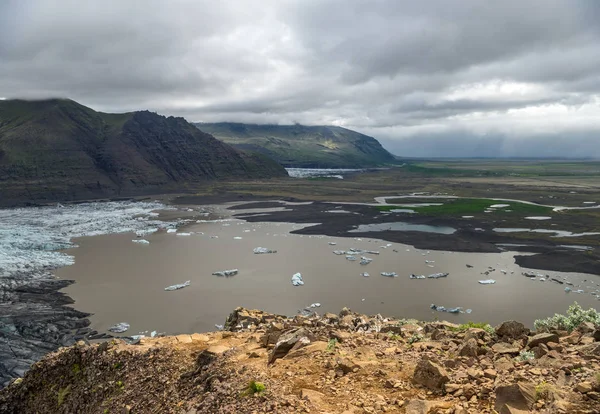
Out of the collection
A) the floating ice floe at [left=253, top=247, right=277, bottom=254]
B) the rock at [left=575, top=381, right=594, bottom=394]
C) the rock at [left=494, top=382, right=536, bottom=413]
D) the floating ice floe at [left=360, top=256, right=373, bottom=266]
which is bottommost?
the floating ice floe at [left=360, top=256, right=373, bottom=266]

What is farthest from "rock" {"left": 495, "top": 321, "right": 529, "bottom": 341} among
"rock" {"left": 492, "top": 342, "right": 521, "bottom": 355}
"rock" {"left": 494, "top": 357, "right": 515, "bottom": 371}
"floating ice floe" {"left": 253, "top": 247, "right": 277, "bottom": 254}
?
"floating ice floe" {"left": 253, "top": 247, "right": 277, "bottom": 254}

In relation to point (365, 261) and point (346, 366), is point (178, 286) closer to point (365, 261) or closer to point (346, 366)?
point (365, 261)

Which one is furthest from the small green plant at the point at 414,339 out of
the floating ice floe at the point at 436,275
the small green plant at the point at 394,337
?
the floating ice floe at the point at 436,275

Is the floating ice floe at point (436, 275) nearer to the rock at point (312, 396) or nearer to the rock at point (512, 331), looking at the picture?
the rock at point (512, 331)

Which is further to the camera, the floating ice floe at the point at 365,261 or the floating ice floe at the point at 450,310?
the floating ice floe at the point at 365,261

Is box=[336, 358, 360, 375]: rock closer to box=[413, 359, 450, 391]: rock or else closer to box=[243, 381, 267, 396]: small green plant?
box=[413, 359, 450, 391]: rock

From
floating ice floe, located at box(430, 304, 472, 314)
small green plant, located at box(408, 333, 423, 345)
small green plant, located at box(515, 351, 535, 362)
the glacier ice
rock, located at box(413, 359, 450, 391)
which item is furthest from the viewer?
the glacier ice
